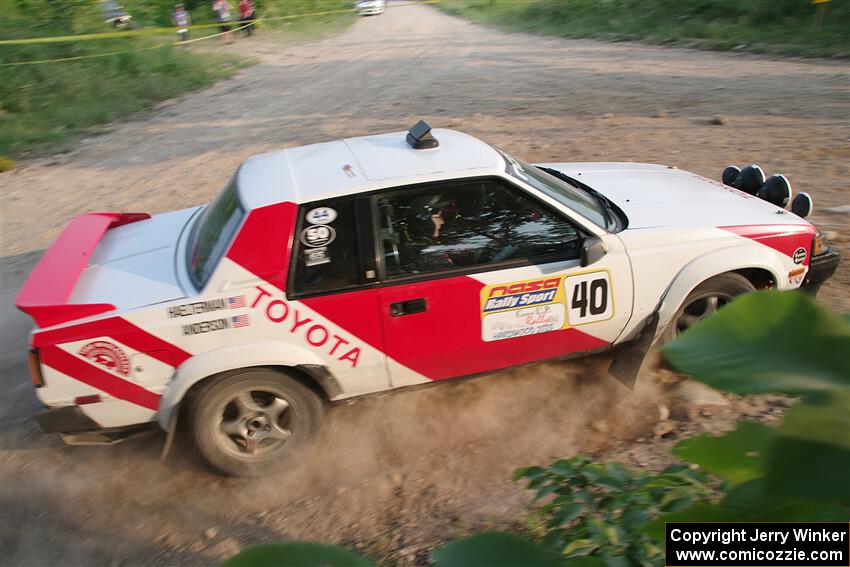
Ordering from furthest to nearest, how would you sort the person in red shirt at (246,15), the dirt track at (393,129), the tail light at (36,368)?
the person in red shirt at (246,15)
the dirt track at (393,129)
the tail light at (36,368)

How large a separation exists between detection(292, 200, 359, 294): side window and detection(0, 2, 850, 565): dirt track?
1.04 metres

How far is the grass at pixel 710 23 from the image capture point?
45.8ft

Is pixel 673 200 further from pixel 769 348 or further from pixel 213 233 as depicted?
pixel 769 348

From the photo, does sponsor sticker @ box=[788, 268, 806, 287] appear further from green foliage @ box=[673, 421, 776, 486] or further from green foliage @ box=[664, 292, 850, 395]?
green foliage @ box=[664, 292, 850, 395]

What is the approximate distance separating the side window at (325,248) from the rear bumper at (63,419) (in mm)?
1273

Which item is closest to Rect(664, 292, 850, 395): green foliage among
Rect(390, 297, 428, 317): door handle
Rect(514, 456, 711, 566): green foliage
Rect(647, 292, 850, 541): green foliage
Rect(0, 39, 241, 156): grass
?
Rect(647, 292, 850, 541): green foliage

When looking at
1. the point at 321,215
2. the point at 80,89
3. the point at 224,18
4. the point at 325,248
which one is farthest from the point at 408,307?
the point at 224,18

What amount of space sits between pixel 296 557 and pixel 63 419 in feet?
10.5

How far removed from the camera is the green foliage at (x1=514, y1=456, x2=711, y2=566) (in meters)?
1.51

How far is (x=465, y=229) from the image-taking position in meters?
3.69

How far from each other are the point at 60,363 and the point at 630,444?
9.83 ft

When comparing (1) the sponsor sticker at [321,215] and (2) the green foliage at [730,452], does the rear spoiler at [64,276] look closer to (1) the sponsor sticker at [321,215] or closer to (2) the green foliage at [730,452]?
(1) the sponsor sticker at [321,215]

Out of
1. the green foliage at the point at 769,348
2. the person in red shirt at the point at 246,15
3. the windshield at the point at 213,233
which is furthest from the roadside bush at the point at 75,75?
the green foliage at the point at 769,348

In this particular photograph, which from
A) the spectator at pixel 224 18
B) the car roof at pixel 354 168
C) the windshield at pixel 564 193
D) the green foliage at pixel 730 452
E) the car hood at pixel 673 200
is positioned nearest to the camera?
the green foliage at pixel 730 452
